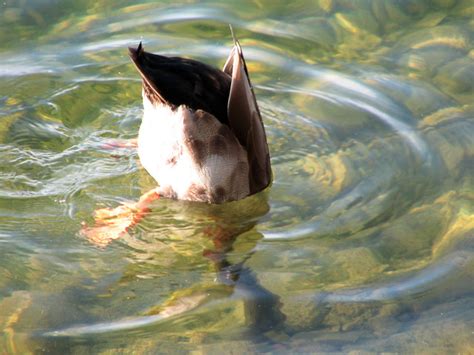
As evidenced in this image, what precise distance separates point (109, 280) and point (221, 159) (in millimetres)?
833

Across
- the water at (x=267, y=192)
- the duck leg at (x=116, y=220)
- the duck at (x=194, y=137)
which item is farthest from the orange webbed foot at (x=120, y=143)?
the duck leg at (x=116, y=220)

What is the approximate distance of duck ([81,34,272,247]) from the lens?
405 centimetres

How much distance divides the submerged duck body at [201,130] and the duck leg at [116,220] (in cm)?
10

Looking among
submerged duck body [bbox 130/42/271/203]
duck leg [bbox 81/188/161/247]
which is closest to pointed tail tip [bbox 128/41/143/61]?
submerged duck body [bbox 130/42/271/203]

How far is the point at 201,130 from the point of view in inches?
161

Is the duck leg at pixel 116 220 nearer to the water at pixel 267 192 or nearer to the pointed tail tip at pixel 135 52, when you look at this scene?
the water at pixel 267 192

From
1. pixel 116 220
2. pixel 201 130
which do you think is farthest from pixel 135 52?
pixel 116 220

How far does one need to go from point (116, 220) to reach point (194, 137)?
23.0 inches

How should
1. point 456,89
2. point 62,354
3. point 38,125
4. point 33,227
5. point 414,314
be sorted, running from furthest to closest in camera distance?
point 456,89, point 38,125, point 33,227, point 414,314, point 62,354

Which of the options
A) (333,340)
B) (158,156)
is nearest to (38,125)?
(158,156)

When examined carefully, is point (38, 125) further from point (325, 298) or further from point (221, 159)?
point (325, 298)

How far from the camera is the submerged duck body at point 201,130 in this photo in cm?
404

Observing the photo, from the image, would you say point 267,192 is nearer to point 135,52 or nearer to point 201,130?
point 201,130

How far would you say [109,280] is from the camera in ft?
12.5
